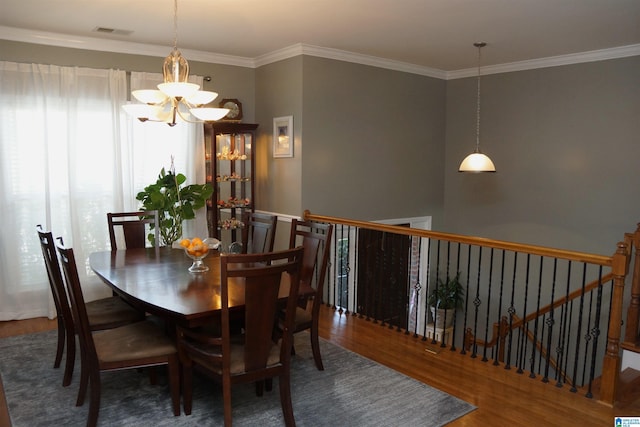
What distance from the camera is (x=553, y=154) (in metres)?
5.60

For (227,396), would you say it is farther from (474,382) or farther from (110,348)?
(474,382)

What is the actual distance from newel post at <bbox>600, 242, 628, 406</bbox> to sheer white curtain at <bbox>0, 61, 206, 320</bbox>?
14.1ft

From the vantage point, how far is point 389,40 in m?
4.83

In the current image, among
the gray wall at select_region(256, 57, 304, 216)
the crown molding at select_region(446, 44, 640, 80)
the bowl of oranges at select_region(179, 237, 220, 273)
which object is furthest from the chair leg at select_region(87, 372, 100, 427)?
the crown molding at select_region(446, 44, 640, 80)

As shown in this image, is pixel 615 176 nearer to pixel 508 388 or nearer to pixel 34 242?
pixel 508 388

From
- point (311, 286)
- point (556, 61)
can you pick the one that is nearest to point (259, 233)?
point (311, 286)

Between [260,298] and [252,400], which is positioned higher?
[260,298]

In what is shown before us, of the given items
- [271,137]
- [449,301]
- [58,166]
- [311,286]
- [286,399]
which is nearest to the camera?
[286,399]

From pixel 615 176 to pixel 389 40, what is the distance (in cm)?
276

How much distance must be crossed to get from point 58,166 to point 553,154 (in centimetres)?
522

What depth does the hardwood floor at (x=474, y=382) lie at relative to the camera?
282cm

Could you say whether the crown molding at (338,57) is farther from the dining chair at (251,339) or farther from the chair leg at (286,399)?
the chair leg at (286,399)

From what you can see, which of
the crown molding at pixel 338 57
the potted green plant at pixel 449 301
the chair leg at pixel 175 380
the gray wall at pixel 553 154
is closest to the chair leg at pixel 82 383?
the chair leg at pixel 175 380

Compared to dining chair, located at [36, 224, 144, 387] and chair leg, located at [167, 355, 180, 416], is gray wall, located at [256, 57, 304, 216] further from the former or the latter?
chair leg, located at [167, 355, 180, 416]
